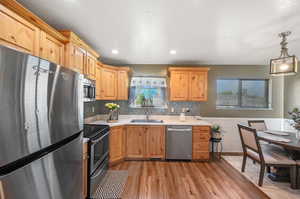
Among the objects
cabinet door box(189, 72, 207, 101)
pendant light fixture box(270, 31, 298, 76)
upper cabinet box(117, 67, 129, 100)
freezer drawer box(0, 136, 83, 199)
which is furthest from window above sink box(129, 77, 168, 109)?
freezer drawer box(0, 136, 83, 199)

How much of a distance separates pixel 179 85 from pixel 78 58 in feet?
8.29

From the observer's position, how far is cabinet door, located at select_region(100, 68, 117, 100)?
11.6 feet

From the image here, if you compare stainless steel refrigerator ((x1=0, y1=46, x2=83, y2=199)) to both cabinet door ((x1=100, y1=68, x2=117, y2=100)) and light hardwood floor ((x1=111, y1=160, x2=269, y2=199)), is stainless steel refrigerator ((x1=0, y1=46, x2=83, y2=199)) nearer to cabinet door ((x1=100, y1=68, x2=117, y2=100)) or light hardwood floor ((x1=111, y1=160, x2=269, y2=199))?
light hardwood floor ((x1=111, y1=160, x2=269, y2=199))

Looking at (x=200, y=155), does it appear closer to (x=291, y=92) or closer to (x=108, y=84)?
(x=108, y=84)

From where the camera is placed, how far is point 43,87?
39.3 inches

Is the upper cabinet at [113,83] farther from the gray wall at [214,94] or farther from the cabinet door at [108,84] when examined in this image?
the gray wall at [214,94]

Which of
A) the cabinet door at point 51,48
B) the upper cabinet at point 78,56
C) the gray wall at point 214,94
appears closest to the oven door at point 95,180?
the upper cabinet at point 78,56

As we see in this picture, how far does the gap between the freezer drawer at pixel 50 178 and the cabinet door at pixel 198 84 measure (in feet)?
10.1

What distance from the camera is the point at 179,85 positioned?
12.7 feet

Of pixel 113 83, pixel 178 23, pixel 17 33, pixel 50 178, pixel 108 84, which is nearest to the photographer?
pixel 50 178

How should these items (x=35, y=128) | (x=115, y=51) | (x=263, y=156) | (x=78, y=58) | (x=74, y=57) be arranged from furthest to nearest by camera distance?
(x=115, y=51), (x=263, y=156), (x=78, y=58), (x=74, y=57), (x=35, y=128)

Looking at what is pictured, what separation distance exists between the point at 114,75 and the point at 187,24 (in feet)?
7.65

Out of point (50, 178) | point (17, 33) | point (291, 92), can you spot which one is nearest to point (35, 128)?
point (50, 178)

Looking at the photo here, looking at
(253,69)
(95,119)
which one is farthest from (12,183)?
(253,69)
